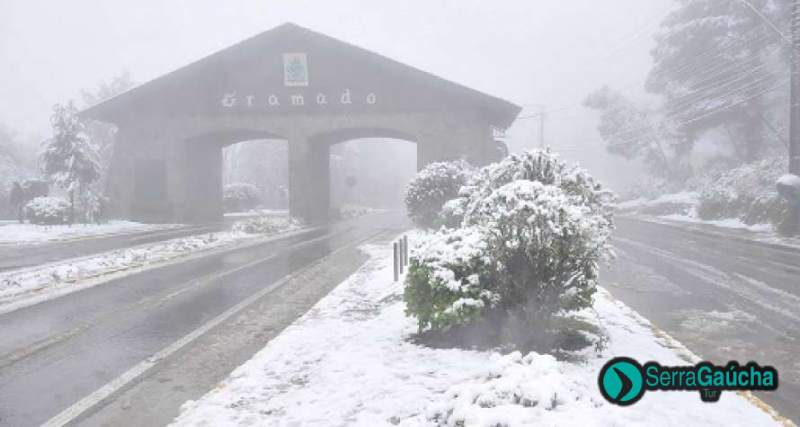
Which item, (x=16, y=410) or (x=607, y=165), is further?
(x=607, y=165)

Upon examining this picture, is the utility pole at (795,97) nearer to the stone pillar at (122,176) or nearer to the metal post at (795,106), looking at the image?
the metal post at (795,106)

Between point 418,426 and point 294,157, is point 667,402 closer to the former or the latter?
point 418,426

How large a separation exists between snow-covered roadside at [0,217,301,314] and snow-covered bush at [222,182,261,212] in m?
28.6

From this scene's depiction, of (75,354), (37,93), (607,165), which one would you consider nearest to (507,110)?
(75,354)

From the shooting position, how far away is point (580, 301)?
20.4 ft

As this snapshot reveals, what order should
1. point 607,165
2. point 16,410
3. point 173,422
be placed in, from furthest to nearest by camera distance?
1. point 607,165
2. point 16,410
3. point 173,422

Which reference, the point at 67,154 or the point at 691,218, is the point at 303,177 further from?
the point at 691,218

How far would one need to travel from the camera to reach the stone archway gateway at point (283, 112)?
1105 inches

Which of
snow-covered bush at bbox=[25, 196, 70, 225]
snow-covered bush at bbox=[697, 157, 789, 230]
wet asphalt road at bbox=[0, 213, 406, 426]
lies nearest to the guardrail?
wet asphalt road at bbox=[0, 213, 406, 426]

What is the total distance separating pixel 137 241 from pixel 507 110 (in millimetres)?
17527

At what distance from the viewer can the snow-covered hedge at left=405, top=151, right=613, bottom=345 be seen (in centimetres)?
580

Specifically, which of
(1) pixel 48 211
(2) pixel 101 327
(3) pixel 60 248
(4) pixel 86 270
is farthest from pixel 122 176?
(2) pixel 101 327

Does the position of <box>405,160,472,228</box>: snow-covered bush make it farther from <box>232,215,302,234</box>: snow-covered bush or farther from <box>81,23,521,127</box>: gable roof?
<box>81,23,521,127</box>: gable roof

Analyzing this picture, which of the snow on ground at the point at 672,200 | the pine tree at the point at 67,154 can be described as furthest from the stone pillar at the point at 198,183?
the snow on ground at the point at 672,200
